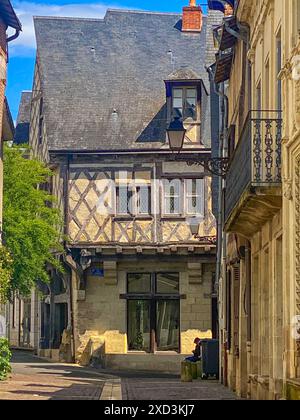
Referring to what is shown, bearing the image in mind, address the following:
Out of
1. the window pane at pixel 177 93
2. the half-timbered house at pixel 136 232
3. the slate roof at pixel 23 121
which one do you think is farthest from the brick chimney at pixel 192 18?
the slate roof at pixel 23 121

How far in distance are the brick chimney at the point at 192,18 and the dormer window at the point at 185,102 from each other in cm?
488

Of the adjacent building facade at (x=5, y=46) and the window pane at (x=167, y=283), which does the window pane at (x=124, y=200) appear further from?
the adjacent building facade at (x=5, y=46)

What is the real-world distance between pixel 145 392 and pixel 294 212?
29.1 feet

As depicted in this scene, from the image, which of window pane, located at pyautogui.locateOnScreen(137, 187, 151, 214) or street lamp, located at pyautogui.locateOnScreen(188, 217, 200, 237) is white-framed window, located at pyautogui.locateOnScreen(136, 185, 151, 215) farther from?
street lamp, located at pyautogui.locateOnScreen(188, 217, 200, 237)

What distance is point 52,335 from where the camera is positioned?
3650cm

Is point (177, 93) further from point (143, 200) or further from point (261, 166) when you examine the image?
point (261, 166)

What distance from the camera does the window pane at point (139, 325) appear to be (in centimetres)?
3422

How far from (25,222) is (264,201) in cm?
1584

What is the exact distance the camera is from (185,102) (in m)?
34.7

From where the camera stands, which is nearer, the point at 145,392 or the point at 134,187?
the point at 145,392

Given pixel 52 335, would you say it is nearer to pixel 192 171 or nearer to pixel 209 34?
pixel 192 171

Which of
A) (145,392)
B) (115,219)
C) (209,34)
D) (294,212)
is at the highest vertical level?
(209,34)

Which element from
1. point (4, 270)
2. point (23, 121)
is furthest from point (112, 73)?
point (4, 270)

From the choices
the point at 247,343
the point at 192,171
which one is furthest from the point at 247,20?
the point at 192,171
